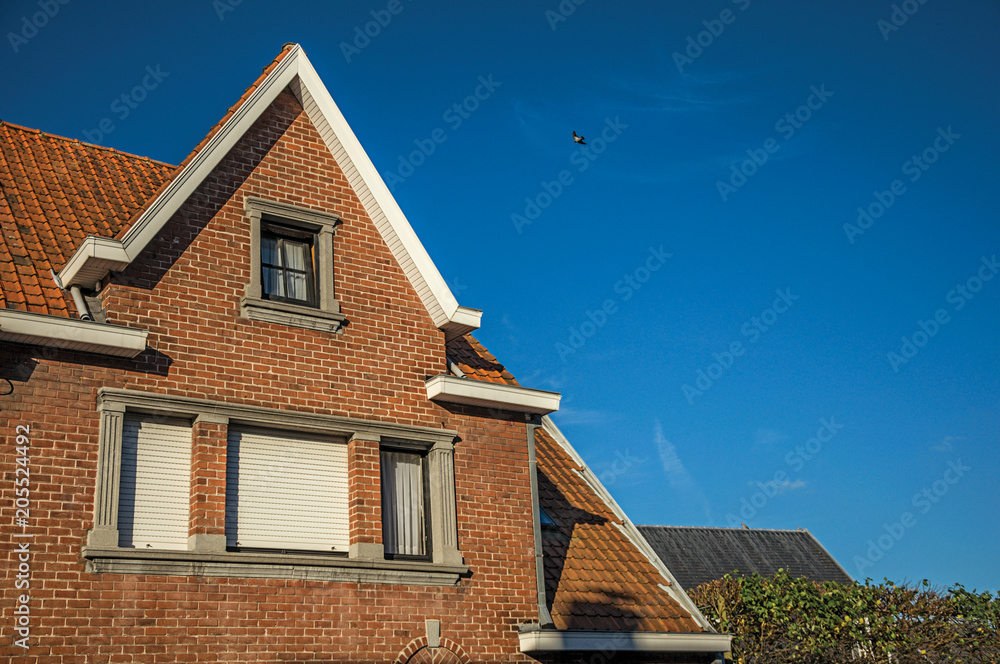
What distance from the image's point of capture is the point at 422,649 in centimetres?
1177

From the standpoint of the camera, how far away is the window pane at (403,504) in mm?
12383

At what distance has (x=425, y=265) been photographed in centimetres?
1366

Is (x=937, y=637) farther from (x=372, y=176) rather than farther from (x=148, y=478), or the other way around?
(x=148, y=478)

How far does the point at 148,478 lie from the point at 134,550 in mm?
933

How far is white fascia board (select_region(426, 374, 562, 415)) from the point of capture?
1309cm

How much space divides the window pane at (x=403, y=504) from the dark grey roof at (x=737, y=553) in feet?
95.0

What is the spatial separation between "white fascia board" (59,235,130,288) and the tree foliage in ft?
50.8

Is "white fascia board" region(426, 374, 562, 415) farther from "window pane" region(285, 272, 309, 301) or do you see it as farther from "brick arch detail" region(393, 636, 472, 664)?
"brick arch detail" region(393, 636, 472, 664)

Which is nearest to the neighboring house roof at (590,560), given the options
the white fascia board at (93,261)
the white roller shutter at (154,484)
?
the white roller shutter at (154,484)

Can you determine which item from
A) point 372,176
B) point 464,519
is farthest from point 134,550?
point 372,176

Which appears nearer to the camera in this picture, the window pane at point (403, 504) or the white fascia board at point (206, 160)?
the white fascia board at point (206, 160)

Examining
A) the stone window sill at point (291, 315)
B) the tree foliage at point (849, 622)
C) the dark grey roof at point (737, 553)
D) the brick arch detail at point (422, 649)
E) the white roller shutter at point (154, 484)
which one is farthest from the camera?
the dark grey roof at point (737, 553)

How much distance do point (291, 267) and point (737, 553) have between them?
3517 cm

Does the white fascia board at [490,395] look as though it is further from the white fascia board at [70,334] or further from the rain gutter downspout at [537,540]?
the white fascia board at [70,334]
